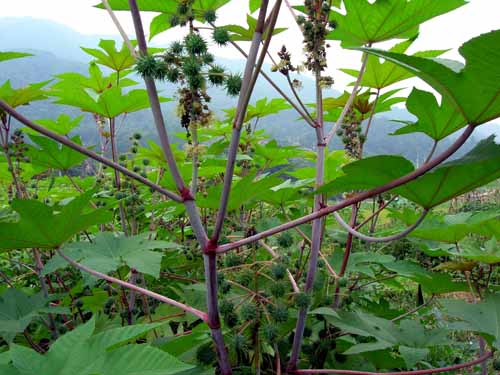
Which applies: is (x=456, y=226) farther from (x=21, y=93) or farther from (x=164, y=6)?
(x=21, y=93)

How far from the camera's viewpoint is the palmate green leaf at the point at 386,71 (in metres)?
1.92

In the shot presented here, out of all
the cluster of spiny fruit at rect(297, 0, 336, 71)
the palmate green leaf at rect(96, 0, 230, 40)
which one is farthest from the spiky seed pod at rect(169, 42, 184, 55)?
the cluster of spiny fruit at rect(297, 0, 336, 71)

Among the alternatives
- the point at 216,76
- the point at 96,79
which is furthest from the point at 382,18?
the point at 96,79

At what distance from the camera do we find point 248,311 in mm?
1281

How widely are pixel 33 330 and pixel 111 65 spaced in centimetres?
160

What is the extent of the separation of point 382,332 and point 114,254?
1.11m

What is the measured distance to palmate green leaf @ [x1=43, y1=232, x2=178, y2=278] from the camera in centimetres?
141

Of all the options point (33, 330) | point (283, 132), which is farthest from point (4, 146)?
point (283, 132)

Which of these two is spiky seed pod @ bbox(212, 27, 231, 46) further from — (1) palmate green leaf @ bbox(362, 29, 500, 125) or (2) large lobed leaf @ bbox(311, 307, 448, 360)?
(2) large lobed leaf @ bbox(311, 307, 448, 360)

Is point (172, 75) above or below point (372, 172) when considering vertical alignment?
above

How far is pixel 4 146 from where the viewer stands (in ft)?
6.44

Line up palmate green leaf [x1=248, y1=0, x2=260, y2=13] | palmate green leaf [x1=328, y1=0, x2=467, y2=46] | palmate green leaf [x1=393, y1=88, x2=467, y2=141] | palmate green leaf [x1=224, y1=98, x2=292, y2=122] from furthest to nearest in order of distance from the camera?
palmate green leaf [x1=224, y1=98, x2=292, y2=122] → palmate green leaf [x1=248, y1=0, x2=260, y2=13] → palmate green leaf [x1=328, y1=0, x2=467, y2=46] → palmate green leaf [x1=393, y1=88, x2=467, y2=141]

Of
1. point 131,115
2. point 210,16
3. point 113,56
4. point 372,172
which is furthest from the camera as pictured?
point 131,115

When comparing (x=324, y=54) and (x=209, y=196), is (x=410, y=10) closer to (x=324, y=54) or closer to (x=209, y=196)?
(x=324, y=54)
